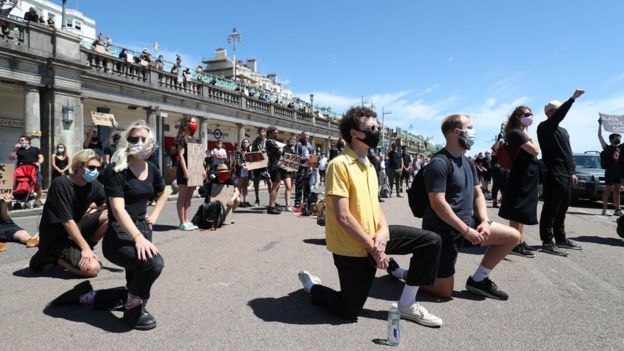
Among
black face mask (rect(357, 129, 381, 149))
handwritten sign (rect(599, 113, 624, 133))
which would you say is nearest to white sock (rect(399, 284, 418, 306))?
black face mask (rect(357, 129, 381, 149))

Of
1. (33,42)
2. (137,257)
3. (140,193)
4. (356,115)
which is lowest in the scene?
(137,257)

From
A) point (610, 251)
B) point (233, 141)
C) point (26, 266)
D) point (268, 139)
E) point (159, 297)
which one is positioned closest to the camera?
point (159, 297)

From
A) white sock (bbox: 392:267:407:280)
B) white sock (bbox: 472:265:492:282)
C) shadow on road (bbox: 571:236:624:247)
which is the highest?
white sock (bbox: 472:265:492:282)

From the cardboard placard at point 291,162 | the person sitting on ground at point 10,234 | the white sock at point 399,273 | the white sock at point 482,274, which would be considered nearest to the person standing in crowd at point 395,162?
the cardboard placard at point 291,162

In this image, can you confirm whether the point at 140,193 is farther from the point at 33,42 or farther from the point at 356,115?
the point at 33,42

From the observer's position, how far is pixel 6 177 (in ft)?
27.0

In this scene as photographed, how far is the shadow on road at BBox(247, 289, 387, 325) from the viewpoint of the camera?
3.20 meters

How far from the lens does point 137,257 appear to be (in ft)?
9.75

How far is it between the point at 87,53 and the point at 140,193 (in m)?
16.6

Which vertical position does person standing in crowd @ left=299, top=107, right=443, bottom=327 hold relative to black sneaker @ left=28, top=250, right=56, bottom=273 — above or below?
above

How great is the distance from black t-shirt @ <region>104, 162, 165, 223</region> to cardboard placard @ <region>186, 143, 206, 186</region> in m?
3.76

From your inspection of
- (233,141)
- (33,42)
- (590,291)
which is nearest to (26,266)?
(590,291)

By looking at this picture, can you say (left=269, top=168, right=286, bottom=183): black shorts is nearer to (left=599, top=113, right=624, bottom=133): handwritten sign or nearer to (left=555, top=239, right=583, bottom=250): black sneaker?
(left=555, top=239, right=583, bottom=250): black sneaker

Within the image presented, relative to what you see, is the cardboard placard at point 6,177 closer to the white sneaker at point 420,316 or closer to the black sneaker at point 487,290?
the white sneaker at point 420,316
